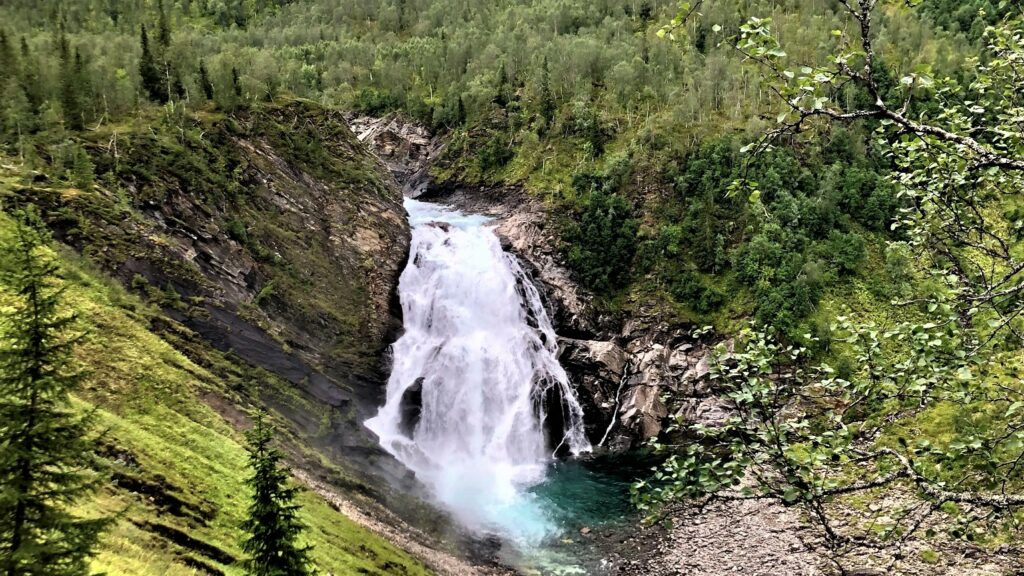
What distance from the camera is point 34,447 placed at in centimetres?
694

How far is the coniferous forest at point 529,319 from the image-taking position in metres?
6.64

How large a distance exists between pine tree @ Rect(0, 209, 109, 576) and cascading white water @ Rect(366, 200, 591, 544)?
89.0 ft

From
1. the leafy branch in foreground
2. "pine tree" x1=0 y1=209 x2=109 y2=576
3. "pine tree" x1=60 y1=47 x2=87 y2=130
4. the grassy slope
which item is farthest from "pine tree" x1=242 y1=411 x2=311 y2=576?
"pine tree" x1=60 y1=47 x2=87 y2=130

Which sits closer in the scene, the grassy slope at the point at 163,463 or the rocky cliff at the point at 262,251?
the grassy slope at the point at 163,463

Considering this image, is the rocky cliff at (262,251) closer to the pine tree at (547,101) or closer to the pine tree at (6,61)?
the pine tree at (6,61)

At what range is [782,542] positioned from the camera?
99.6ft

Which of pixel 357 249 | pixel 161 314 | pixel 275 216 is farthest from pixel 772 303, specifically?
pixel 161 314

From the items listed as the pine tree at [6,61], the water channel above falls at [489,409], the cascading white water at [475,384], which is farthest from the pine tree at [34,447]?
the pine tree at [6,61]

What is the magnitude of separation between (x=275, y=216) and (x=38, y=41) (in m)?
58.0

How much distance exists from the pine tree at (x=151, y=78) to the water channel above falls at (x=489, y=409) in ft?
76.4

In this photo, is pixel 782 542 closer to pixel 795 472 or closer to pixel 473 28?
pixel 795 472

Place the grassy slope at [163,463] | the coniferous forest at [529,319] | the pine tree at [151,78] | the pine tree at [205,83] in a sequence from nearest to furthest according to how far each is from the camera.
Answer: the coniferous forest at [529,319]
the grassy slope at [163,463]
the pine tree at [151,78]
the pine tree at [205,83]

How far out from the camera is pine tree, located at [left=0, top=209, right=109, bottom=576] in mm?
6688

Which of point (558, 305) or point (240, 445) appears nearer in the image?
point (240, 445)
